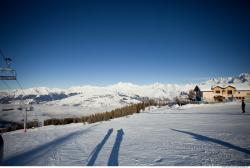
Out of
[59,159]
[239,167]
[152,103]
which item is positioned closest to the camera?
[239,167]

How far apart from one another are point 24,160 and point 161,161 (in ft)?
16.3

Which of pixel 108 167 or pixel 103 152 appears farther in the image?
pixel 103 152

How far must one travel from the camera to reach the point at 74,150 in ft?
22.2

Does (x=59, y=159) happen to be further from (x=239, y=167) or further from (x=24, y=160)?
(x=239, y=167)

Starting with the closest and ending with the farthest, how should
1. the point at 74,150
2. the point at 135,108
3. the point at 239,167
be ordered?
the point at 239,167, the point at 74,150, the point at 135,108

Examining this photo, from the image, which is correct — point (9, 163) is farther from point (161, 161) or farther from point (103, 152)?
point (161, 161)

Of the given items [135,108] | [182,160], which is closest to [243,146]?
[182,160]

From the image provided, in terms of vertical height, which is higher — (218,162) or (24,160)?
(218,162)

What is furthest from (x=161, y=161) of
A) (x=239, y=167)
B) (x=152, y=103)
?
(x=152, y=103)

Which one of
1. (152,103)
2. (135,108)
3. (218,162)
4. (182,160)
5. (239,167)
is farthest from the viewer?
(152,103)

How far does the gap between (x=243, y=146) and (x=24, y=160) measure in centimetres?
805

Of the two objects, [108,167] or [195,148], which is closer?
[108,167]

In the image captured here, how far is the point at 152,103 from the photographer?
39062mm

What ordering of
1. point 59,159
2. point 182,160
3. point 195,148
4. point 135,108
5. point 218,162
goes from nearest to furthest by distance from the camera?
1. point 218,162
2. point 182,160
3. point 59,159
4. point 195,148
5. point 135,108
